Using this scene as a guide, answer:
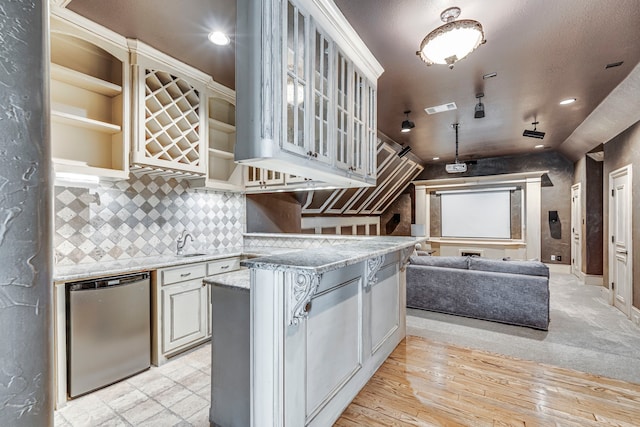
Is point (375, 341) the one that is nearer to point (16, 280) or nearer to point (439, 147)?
point (16, 280)

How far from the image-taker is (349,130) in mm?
2344

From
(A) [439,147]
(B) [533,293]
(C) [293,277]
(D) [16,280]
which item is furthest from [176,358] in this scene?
(A) [439,147]

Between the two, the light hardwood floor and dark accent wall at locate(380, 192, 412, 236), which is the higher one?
dark accent wall at locate(380, 192, 412, 236)

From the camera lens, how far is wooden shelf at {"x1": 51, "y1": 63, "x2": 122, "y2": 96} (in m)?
2.27

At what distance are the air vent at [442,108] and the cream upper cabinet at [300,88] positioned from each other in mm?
1612

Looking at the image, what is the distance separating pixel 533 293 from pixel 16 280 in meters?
4.26

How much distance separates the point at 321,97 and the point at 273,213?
2.80 m

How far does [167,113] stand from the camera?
9.43 ft

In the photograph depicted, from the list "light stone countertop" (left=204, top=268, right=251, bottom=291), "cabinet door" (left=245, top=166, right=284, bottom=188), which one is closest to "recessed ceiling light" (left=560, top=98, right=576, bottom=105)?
"cabinet door" (left=245, top=166, right=284, bottom=188)

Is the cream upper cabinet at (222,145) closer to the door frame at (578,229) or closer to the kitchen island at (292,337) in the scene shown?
the kitchen island at (292,337)

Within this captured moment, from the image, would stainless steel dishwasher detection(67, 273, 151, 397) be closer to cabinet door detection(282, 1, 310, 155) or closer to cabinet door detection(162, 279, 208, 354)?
cabinet door detection(162, 279, 208, 354)

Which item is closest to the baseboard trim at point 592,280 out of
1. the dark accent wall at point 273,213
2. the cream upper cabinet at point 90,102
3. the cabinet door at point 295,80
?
the dark accent wall at point 273,213

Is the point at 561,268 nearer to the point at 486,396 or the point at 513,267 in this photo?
the point at 513,267

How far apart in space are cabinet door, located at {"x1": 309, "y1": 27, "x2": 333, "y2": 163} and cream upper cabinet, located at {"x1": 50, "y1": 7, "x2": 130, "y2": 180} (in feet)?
5.37
